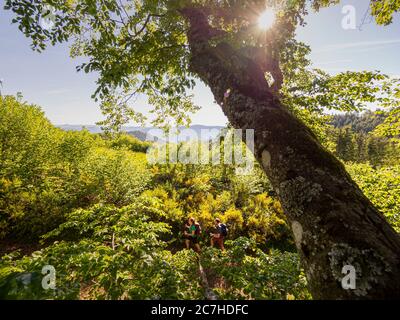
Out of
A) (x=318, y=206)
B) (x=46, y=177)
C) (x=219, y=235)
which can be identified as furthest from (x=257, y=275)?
(x=46, y=177)

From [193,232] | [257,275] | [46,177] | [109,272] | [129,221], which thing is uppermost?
[46,177]

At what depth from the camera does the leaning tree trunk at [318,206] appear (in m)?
1.43

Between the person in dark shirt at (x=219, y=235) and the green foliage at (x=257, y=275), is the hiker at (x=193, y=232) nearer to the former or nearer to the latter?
the person in dark shirt at (x=219, y=235)

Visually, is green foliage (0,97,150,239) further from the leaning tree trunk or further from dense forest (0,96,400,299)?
the leaning tree trunk

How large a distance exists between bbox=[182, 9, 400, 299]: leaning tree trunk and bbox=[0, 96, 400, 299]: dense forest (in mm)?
1666

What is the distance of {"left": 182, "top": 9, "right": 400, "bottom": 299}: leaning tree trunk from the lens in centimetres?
143

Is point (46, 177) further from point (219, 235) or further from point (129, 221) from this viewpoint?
point (129, 221)

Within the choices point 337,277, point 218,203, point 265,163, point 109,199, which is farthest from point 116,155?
point 337,277

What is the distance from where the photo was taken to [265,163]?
2447mm

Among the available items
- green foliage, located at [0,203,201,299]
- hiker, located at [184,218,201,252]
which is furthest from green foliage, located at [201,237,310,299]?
hiker, located at [184,218,201,252]

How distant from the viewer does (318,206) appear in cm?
180

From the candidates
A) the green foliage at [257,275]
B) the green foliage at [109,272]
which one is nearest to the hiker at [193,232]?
the green foliage at [257,275]

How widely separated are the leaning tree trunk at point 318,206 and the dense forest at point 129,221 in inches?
65.6

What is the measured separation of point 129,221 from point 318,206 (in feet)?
11.1
